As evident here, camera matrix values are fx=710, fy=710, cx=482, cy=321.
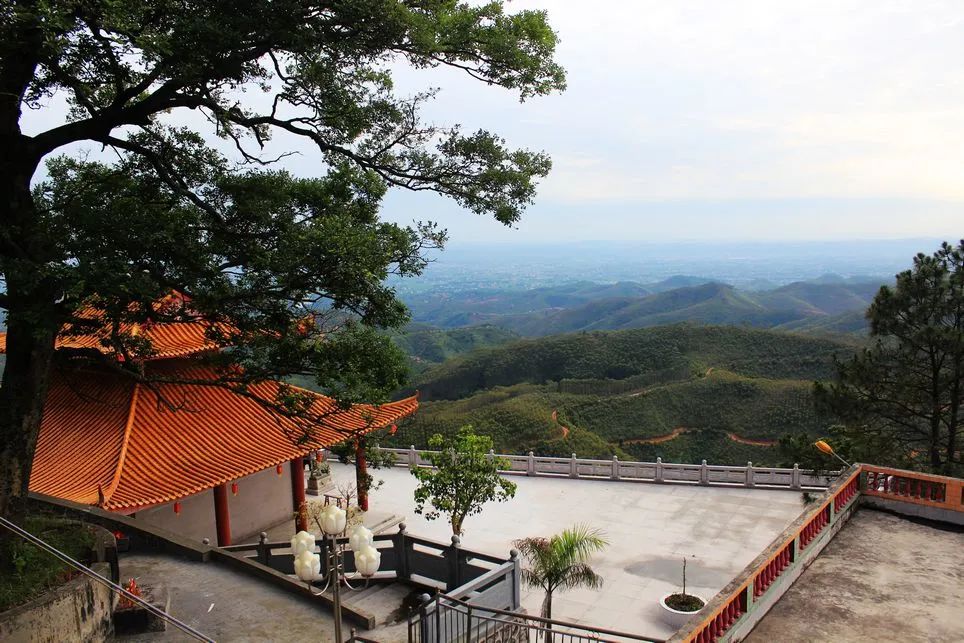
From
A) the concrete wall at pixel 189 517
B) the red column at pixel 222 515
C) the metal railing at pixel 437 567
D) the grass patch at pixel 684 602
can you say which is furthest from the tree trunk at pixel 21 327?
the grass patch at pixel 684 602

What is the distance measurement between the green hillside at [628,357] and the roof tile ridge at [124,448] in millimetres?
56309

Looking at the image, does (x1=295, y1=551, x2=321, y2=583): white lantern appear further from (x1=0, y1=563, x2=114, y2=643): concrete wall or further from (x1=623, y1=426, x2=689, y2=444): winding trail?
(x1=623, y1=426, x2=689, y2=444): winding trail

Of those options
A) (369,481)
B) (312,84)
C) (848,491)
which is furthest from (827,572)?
(312,84)

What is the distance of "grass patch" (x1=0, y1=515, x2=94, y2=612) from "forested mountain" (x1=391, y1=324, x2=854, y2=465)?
1302 inches

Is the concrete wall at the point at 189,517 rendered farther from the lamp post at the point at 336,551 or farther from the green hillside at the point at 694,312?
the green hillside at the point at 694,312

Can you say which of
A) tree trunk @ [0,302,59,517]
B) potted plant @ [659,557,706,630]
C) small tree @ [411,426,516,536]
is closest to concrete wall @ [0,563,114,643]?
tree trunk @ [0,302,59,517]

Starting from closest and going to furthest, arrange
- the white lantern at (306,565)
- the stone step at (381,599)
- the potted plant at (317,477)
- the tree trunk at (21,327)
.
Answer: the white lantern at (306,565)
the tree trunk at (21,327)
the stone step at (381,599)
the potted plant at (317,477)

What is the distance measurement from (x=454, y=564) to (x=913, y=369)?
15.3 meters

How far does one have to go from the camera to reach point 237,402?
16234 mm

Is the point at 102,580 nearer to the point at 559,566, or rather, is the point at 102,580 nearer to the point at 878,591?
the point at 559,566

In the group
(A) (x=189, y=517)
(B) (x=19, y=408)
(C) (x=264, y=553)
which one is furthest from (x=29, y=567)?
(A) (x=189, y=517)

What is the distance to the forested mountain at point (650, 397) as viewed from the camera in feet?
149

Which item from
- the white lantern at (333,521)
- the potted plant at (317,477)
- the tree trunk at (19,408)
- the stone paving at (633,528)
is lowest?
the stone paving at (633,528)

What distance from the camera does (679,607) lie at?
47.8ft
